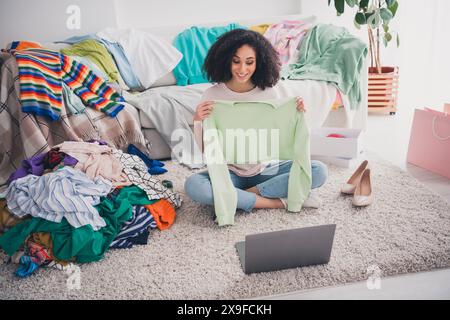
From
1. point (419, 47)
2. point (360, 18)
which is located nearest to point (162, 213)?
point (360, 18)

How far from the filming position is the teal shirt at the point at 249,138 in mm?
1484

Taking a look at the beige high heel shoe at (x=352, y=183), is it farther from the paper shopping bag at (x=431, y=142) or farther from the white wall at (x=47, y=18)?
the white wall at (x=47, y=18)

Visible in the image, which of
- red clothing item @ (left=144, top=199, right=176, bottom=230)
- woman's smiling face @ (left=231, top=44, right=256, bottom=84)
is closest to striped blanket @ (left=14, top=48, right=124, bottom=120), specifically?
red clothing item @ (left=144, top=199, right=176, bottom=230)

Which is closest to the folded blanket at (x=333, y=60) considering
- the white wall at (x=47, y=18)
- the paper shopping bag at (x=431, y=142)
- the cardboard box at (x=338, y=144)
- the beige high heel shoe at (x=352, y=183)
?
the cardboard box at (x=338, y=144)

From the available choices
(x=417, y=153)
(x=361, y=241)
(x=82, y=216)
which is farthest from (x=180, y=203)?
(x=417, y=153)

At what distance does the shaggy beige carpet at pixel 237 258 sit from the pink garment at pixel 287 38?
4.62 ft


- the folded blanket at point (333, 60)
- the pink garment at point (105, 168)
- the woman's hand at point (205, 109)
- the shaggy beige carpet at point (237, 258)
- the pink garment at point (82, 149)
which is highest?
the folded blanket at point (333, 60)

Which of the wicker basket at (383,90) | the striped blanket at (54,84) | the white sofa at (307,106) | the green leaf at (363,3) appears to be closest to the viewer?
the striped blanket at (54,84)

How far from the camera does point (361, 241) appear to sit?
1383 mm

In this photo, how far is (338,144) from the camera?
2078 mm

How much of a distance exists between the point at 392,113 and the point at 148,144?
220 cm

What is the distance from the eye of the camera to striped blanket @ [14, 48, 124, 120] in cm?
190

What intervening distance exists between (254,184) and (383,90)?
6.61 feet
